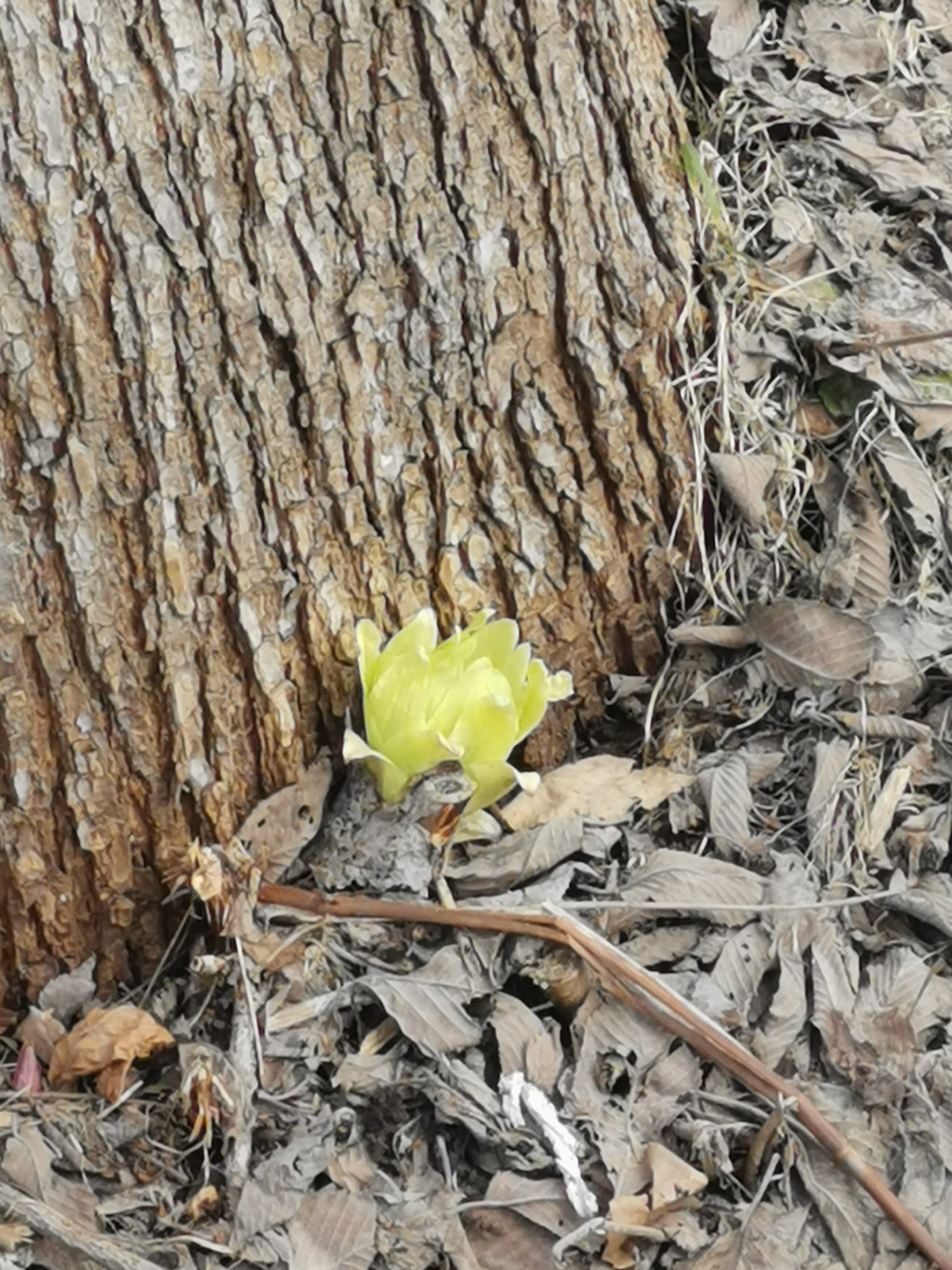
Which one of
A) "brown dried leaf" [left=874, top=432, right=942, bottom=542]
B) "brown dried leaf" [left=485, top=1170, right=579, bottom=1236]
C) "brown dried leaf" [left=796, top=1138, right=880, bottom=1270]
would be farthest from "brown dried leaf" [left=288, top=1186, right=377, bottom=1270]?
"brown dried leaf" [left=874, top=432, right=942, bottom=542]

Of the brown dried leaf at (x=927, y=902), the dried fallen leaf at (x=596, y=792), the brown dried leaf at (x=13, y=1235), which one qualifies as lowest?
the brown dried leaf at (x=927, y=902)

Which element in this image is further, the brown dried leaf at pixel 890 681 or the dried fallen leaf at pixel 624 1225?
the brown dried leaf at pixel 890 681

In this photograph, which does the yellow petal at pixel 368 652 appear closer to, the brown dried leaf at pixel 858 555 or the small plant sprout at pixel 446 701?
the small plant sprout at pixel 446 701

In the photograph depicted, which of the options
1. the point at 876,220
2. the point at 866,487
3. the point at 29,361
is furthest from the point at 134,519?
the point at 876,220

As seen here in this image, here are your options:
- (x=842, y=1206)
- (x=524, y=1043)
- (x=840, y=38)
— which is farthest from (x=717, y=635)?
(x=840, y=38)

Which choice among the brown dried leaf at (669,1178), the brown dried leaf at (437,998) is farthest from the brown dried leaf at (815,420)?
the brown dried leaf at (669,1178)

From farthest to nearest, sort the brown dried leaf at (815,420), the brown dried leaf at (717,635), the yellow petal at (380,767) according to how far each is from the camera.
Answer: the brown dried leaf at (815,420) → the brown dried leaf at (717,635) → the yellow petal at (380,767)
